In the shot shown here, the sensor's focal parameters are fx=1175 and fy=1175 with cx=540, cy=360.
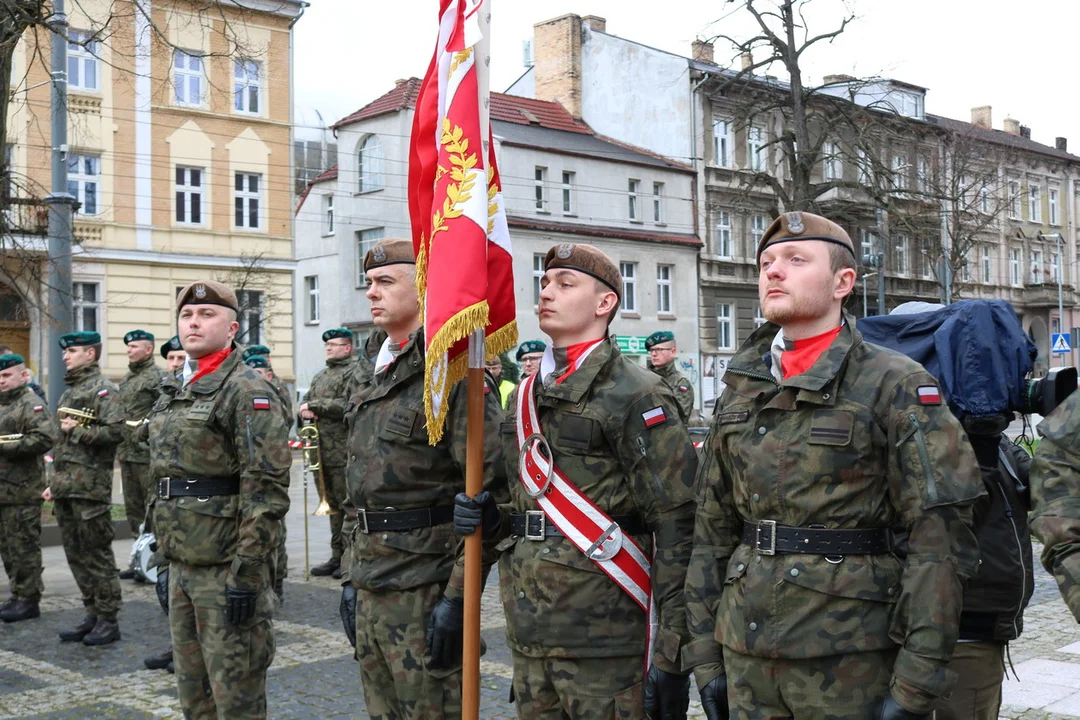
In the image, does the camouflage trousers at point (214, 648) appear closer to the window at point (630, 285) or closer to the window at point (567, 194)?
the window at point (567, 194)

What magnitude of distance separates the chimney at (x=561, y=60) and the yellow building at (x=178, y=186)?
42.6 feet

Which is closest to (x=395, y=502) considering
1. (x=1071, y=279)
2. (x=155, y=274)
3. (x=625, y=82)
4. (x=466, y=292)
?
(x=466, y=292)

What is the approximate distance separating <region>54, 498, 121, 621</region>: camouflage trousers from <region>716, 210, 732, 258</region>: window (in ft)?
121

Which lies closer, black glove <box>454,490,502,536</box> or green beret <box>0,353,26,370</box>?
black glove <box>454,490,502,536</box>

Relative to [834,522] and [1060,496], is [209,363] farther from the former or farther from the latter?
[1060,496]

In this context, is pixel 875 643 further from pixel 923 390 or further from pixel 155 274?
pixel 155 274

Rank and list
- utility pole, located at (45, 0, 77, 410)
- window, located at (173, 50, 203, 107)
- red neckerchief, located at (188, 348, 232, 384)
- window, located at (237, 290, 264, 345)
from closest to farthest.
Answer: red neckerchief, located at (188, 348, 232, 384) < utility pole, located at (45, 0, 77, 410) < window, located at (173, 50, 203, 107) < window, located at (237, 290, 264, 345)

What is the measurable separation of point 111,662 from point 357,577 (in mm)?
4421

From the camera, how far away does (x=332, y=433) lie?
12.5m

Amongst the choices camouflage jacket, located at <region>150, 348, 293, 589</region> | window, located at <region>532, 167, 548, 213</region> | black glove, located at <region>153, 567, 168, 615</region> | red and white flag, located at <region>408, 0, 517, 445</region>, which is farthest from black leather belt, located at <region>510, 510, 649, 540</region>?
window, located at <region>532, 167, 548, 213</region>

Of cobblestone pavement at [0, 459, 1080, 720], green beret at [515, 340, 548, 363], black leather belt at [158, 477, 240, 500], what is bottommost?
cobblestone pavement at [0, 459, 1080, 720]

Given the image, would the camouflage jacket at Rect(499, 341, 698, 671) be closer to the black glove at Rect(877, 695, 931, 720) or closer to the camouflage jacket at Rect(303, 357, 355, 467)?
the black glove at Rect(877, 695, 931, 720)

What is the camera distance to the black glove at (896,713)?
10.6ft

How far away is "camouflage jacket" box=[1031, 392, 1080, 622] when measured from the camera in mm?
3141
